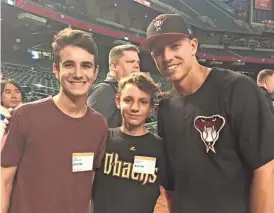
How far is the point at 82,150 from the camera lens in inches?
49.4

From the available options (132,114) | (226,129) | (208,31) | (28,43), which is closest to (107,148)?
(132,114)

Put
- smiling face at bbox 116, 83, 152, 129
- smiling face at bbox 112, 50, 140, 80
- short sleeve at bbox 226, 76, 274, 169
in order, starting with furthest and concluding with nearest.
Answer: smiling face at bbox 112, 50, 140, 80, smiling face at bbox 116, 83, 152, 129, short sleeve at bbox 226, 76, 274, 169

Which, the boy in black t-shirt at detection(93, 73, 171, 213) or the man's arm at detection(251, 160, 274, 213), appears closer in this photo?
the man's arm at detection(251, 160, 274, 213)

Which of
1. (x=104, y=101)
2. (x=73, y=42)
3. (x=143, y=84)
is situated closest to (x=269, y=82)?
(x=104, y=101)

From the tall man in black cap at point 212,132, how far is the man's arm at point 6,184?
0.65 m

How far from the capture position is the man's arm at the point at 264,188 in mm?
1165

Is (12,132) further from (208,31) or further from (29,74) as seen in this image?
(208,31)

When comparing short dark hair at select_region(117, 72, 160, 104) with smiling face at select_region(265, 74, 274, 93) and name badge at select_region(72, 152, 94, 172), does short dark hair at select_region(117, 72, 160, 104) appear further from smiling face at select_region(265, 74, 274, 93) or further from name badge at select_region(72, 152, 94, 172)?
smiling face at select_region(265, 74, 274, 93)

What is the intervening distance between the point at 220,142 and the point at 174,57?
1.26 feet

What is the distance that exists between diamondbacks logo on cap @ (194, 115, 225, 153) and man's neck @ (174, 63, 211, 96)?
0.43ft

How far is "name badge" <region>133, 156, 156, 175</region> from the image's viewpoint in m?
1.41

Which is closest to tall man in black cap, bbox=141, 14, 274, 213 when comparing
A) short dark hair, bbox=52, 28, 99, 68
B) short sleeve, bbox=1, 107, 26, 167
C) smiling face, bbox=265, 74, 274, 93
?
short dark hair, bbox=52, 28, 99, 68

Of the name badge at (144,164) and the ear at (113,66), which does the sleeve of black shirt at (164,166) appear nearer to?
the name badge at (144,164)

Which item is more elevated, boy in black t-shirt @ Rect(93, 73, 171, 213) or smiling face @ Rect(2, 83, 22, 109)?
smiling face @ Rect(2, 83, 22, 109)
